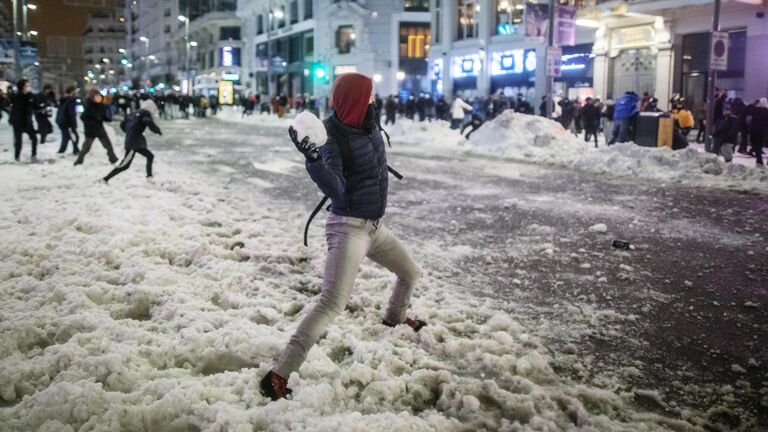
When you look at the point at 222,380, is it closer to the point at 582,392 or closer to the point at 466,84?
the point at 582,392

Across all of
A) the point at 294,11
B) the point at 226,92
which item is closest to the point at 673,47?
the point at 226,92

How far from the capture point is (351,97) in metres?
3.83

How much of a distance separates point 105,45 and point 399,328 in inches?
7688

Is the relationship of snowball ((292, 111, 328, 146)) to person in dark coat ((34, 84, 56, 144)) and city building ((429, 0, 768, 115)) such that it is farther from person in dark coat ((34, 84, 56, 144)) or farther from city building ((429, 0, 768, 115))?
city building ((429, 0, 768, 115))

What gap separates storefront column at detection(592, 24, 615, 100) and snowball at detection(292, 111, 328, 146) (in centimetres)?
3136

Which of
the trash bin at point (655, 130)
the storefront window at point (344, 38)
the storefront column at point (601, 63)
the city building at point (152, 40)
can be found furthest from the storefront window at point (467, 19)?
the city building at point (152, 40)

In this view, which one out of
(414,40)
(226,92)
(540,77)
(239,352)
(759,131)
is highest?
(414,40)

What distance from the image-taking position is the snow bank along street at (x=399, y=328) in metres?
3.74

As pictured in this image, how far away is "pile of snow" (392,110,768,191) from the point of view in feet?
47.2

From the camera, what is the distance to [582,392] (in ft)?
13.1

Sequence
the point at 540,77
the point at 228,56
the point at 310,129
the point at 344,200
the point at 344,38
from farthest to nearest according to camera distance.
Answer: the point at 228,56 < the point at 344,38 < the point at 540,77 < the point at 344,200 < the point at 310,129

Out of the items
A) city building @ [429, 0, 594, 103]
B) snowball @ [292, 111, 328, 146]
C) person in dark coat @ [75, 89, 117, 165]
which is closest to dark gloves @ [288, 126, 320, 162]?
snowball @ [292, 111, 328, 146]

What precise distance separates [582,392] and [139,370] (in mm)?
2647

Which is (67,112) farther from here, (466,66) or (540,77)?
(466,66)
